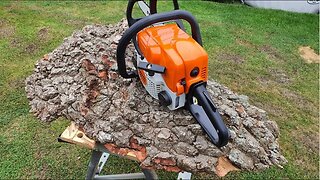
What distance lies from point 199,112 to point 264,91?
209 cm

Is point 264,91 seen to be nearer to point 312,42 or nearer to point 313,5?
point 312,42

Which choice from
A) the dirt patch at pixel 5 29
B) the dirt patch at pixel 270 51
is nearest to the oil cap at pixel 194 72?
the dirt patch at pixel 270 51

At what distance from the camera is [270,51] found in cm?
405

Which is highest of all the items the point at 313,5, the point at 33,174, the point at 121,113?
the point at 121,113

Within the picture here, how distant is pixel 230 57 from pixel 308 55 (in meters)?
0.97

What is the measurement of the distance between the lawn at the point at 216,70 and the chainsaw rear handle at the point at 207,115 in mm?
1108

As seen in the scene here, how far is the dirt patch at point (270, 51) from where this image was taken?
3.96m

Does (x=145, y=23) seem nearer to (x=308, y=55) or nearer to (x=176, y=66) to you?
(x=176, y=66)

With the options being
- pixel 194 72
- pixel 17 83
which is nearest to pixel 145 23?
pixel 194 72

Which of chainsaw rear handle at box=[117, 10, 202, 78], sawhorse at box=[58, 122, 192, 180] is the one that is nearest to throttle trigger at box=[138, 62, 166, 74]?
chainsaw rear handle at box=[117, 10, 202, 78]

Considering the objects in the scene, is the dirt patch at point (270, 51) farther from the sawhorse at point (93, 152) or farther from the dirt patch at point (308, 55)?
the sawhorse at point (93, 152)

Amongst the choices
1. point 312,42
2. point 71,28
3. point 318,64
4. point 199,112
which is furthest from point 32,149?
point 312,42

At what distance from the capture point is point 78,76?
180 cm

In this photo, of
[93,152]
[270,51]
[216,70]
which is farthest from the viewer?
[270,51]
